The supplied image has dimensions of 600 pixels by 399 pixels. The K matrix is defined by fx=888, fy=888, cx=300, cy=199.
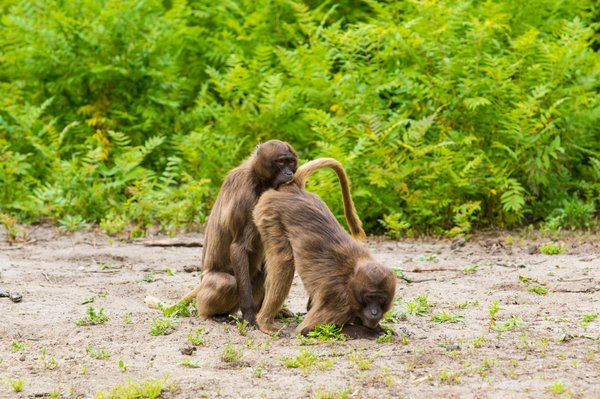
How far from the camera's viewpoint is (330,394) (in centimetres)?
539

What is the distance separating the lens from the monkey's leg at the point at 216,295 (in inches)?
293

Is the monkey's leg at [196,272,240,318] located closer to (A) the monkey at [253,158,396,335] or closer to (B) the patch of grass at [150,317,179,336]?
(A) the monkey at [253,158,396,335]

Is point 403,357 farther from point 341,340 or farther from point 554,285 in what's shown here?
point 554,285

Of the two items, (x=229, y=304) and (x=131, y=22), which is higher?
(x=131, y=22)

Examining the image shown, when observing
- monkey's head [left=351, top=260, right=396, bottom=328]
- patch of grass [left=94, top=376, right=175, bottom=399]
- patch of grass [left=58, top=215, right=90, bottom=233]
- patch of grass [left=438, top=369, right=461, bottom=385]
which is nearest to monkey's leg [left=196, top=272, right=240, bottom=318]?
monkey's head [left=351, top=260, right=396, bottom=328]

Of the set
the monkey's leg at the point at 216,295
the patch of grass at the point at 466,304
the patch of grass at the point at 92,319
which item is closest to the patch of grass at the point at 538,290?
the patch of grass at the point at 466,304

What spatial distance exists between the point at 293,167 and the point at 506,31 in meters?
6.43

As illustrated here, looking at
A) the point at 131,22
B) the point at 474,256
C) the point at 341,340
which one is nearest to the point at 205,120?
the point at 131,22

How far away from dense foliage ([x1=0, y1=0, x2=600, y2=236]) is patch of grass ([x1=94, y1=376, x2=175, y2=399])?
571 cm

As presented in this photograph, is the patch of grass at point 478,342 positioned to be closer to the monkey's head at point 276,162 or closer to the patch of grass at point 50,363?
the monkey's head at point 276,162

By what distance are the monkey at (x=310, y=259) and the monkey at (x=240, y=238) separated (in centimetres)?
14

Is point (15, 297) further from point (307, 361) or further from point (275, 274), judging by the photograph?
point (307, 361)

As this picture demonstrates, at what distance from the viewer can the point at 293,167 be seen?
24.5 feet

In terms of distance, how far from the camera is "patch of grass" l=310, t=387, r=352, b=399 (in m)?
5.36
